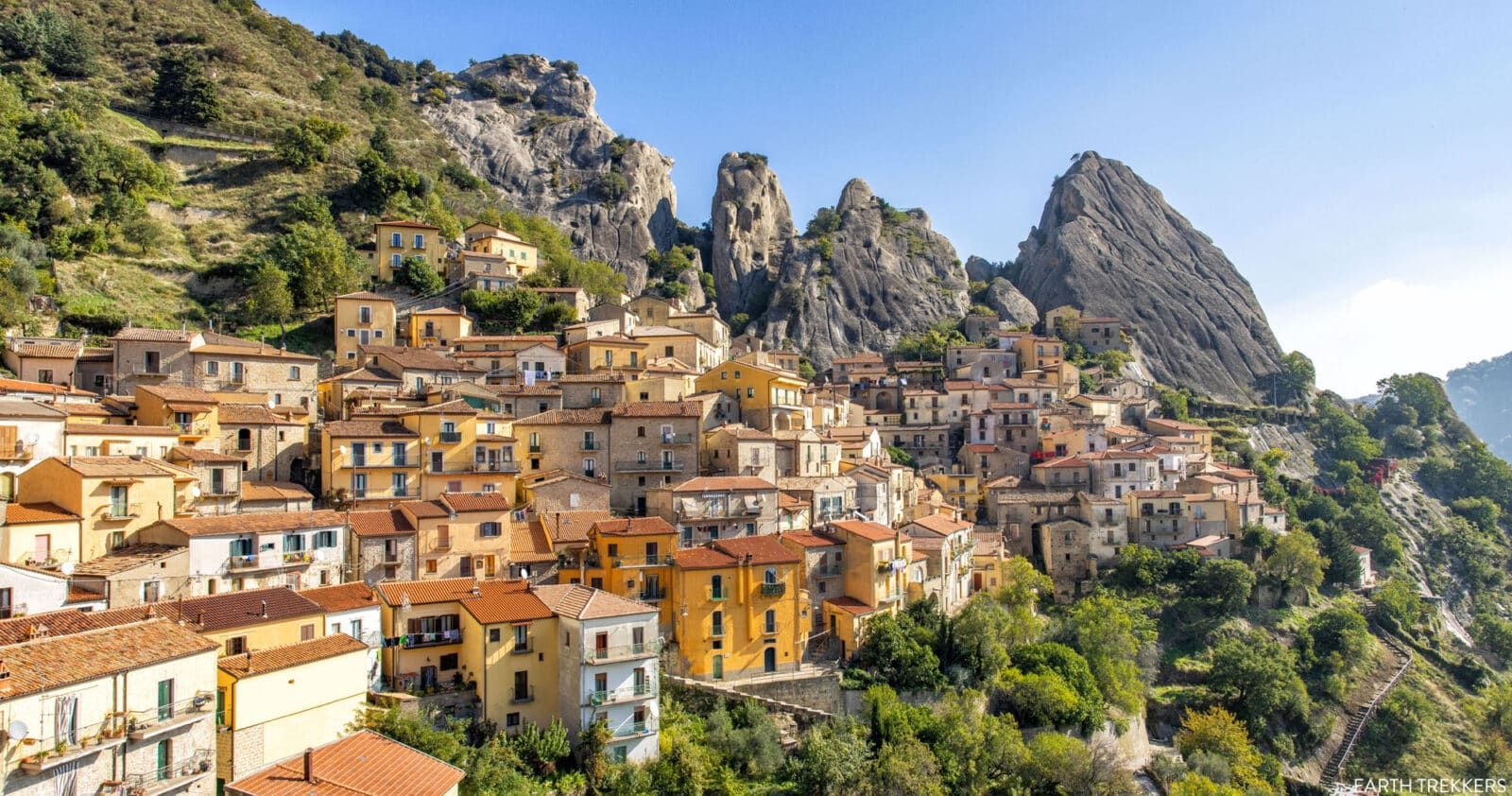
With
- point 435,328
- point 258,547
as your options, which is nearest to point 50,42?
point 435,328

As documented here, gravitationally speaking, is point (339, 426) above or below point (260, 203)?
below

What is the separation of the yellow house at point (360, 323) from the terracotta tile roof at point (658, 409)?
1683 centimetres

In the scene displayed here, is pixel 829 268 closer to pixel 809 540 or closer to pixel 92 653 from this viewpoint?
pixel 809 540

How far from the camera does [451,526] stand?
3362 centimetres

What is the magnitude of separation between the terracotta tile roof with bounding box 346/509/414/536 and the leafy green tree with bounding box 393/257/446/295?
2933 centimetres

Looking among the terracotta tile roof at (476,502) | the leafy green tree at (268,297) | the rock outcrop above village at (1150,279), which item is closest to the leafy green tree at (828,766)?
the terracotta tile roof at (476,502)

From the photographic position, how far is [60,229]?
5012cm

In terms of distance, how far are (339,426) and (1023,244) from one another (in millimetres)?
99623

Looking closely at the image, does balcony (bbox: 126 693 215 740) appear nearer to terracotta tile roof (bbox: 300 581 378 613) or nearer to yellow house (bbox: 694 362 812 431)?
terracotta tile roof (bbox: 300 581 378 613)

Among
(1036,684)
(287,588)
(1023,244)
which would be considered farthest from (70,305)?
(1023,244)

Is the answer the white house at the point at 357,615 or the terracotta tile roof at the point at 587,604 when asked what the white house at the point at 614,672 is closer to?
the terracotta tile roof at the point at 587,604

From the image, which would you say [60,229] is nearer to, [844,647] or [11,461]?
[11,461]

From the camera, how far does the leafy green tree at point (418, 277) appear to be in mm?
59812

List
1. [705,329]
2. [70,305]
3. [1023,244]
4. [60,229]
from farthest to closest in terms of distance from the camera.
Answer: [1023,244]
[705,329]
[60,229]
[70,305]
